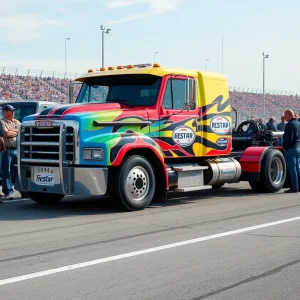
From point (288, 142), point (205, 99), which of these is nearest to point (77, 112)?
point (205, 99)

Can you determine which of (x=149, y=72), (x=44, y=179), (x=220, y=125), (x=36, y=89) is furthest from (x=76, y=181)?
(x=36, y=89)

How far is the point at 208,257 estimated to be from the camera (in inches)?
295

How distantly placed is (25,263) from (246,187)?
959 centimetres

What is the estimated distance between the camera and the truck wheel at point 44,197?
41.1 ft

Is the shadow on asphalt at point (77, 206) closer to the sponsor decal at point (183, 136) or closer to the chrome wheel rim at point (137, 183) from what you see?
the chrome wheel rim at point (137, 183)

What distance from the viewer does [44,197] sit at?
12.6 meters

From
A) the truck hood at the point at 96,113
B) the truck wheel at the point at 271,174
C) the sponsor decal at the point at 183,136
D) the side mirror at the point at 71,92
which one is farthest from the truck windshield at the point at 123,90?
the truck wheel at the point at 271,174

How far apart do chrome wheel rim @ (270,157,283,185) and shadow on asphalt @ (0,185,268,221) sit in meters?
0.62

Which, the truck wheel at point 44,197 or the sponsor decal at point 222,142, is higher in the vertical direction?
the sponsor decal at point 222,142

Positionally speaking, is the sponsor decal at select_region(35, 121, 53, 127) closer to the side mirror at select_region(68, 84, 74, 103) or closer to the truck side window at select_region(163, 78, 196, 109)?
the side mirror at select_region(68, 84, 74, 103)

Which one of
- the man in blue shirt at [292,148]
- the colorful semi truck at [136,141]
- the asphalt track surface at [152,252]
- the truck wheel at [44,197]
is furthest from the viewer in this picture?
the man in blue shirt at [292,148]

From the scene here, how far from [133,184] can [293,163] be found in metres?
4.64

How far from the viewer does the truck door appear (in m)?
12.1

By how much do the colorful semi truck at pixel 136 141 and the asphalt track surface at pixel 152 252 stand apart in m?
0.50
